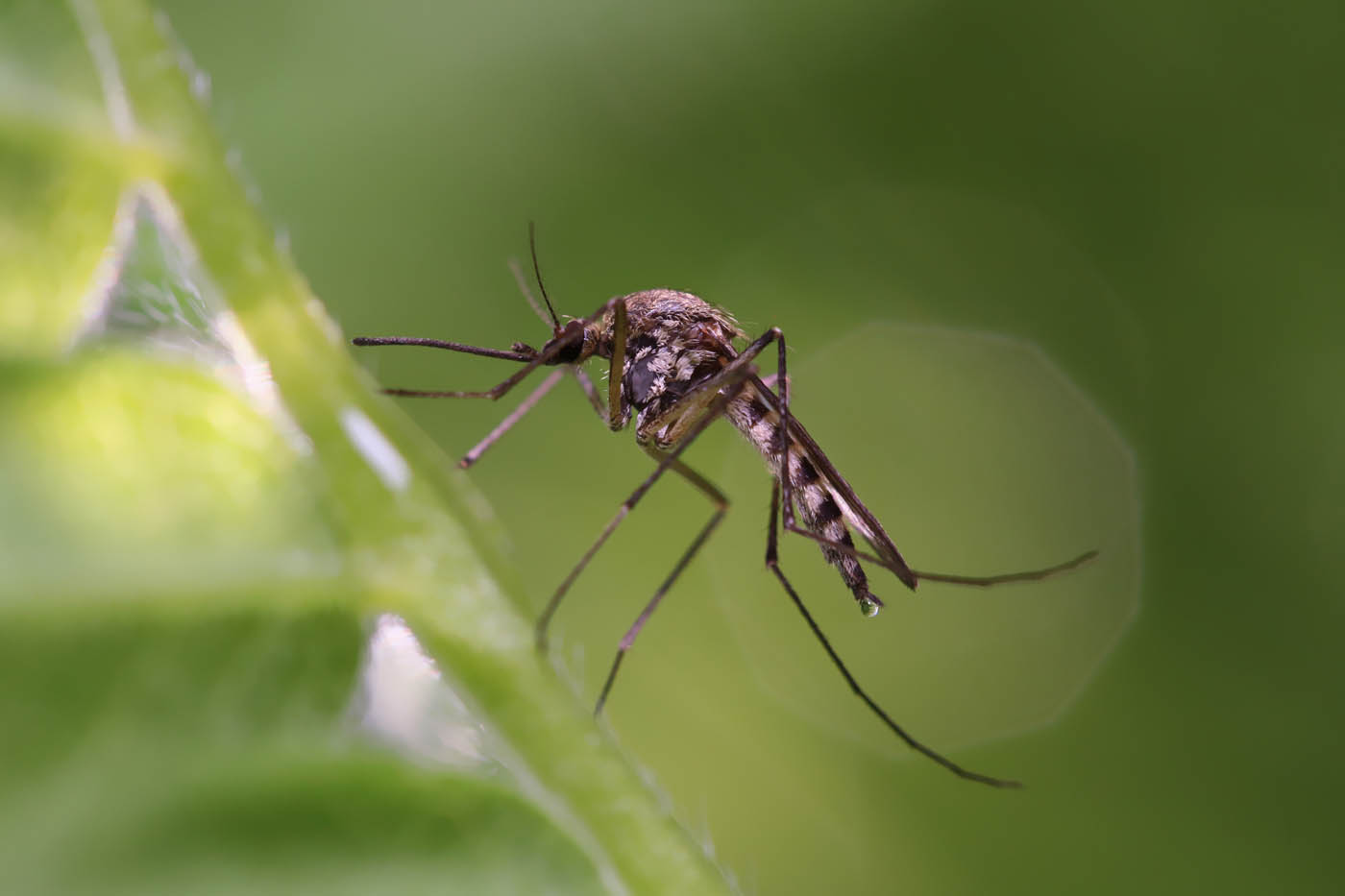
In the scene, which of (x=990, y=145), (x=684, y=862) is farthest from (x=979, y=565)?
(x=684, y=862)

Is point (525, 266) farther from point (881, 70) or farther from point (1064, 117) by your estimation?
point (1064, 117)

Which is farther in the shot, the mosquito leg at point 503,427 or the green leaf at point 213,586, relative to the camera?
the mosquito leg at point 503,427

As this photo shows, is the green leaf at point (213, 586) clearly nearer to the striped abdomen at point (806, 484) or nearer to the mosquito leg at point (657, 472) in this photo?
the mosquito leg at point (657, 472)

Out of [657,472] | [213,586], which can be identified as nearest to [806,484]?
[657,472]

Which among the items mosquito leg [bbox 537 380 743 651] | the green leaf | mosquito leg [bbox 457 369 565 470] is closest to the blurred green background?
mosquito leg [bbox 457 369 565 470]

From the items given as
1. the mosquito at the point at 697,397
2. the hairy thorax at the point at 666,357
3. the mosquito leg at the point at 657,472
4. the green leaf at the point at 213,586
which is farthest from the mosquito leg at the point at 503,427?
the green leaf at the point at 213,586

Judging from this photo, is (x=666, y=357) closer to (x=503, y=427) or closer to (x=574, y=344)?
(x=574, y=344)

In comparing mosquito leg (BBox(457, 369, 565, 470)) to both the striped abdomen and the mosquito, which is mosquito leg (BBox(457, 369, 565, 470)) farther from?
the striped abdomen
